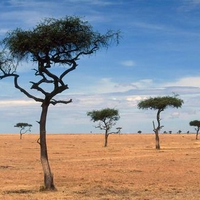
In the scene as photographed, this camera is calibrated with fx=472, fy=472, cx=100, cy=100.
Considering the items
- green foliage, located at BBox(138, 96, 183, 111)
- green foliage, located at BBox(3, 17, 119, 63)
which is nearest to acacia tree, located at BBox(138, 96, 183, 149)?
green foliage, located at BBox(138, 96, 183, 111)

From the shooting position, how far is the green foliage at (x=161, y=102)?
55.1 meters

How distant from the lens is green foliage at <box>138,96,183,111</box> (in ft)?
181

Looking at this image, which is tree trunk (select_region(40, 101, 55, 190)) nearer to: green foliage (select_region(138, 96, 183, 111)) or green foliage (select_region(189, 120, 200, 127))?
green foliage (select_region(138, 96, 183, 111))

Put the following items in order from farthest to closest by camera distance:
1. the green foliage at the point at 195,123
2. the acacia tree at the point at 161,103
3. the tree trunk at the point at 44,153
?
the green foliage at the point at 195,123 < the acacia tree at the point at 161,103 < the tree trunk at the point at 44,153

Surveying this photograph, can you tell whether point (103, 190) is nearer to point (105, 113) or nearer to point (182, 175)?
point (182, 175)

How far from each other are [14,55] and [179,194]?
25.2ft

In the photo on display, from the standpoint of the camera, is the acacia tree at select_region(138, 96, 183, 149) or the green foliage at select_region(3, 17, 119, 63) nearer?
the green foliage at select_region(3, 17, 119, 63)

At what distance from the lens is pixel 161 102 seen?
54844mm

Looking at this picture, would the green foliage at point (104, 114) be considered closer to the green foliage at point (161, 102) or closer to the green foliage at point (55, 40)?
the green foliage at point (161, 102)

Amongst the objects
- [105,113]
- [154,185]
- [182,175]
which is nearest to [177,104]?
[105,113]

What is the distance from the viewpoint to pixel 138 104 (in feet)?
195

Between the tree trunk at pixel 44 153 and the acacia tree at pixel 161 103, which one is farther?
the acacia tree at pixel 161 103

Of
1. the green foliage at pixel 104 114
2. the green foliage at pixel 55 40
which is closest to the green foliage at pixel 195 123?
the green foliage at pixel 104 114

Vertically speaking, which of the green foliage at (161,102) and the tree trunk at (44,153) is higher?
the green foliage at (161,102)
